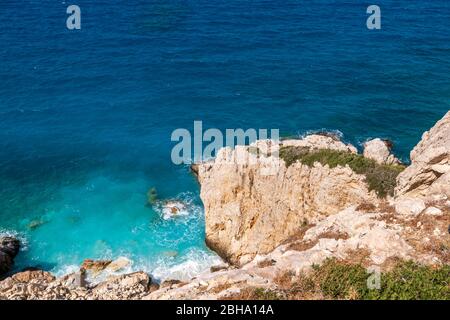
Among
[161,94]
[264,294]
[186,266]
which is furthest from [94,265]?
[161,94]

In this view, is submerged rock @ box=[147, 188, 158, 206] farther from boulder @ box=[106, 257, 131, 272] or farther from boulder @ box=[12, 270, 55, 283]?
boulder @ box=[12, 270, 55, 283]

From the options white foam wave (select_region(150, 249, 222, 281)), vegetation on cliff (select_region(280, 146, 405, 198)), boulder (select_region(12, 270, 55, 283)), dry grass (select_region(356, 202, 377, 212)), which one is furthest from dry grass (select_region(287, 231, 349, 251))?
boulder (select_region(12, 270, 55, 283))

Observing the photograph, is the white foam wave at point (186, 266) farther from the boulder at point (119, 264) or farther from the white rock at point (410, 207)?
the white rock at point (410, 207)

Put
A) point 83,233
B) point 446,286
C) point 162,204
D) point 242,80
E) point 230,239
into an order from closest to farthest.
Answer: point 446,286, point 230,239, point 83,233, point 162,204, point 242,80

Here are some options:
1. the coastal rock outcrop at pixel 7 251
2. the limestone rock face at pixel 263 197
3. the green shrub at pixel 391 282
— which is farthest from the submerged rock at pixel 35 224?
the green shrub at pixel 391 282

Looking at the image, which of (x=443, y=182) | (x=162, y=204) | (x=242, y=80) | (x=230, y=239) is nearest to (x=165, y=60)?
(x=242, y=80)

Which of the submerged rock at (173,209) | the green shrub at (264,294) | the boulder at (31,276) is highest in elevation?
the green shrub at (264,294)
